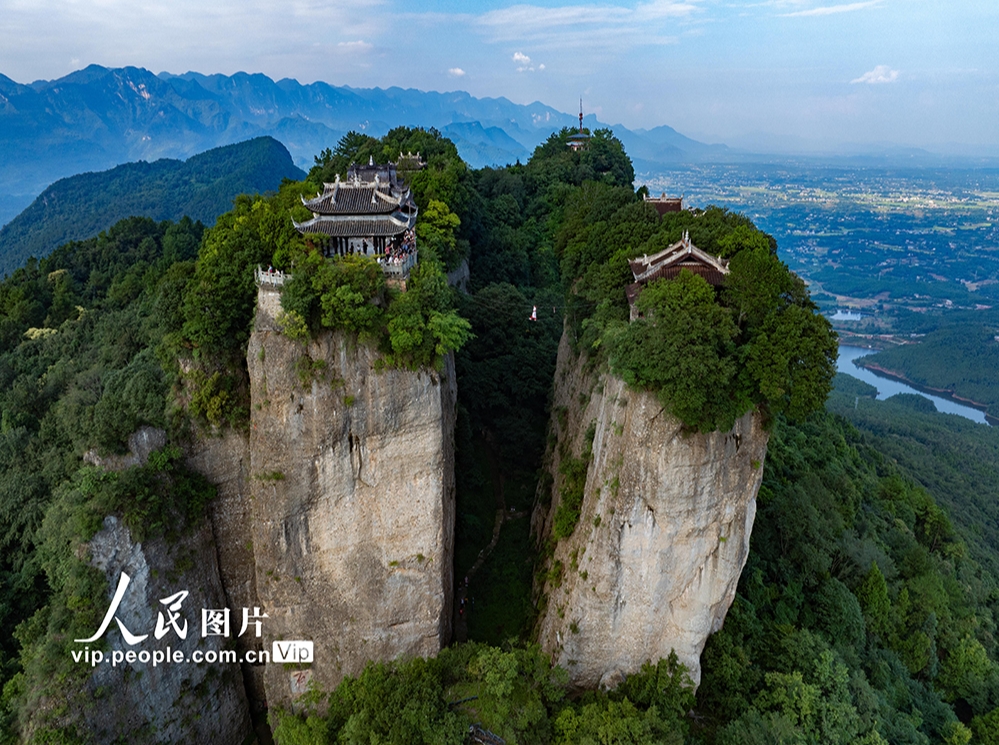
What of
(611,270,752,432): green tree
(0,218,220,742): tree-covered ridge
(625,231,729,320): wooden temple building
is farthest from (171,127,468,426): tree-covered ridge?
(625,231,729,320): wooden temple building

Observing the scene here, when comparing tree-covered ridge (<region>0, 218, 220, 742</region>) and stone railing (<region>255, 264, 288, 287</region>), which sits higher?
stone railing (<region>255, 264, 288, 287</region>)

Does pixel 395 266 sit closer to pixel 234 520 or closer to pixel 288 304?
pixel 288 304

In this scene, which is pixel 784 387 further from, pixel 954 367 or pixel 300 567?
pixel 954 367

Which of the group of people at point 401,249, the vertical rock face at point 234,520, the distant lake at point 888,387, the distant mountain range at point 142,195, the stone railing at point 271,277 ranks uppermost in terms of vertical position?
the distant mountain range at point 142,195

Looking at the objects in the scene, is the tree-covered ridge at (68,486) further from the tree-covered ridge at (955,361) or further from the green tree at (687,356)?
the tree-covered ridge at (955,361)

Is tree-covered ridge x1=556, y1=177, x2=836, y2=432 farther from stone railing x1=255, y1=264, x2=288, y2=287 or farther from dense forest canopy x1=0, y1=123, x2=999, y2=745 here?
stone railing x1=255, y1=264, x2=288, y2=287

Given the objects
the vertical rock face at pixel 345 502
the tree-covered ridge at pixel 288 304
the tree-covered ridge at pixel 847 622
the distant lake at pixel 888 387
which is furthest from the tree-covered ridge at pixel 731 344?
the distant lake at pixel 888 387

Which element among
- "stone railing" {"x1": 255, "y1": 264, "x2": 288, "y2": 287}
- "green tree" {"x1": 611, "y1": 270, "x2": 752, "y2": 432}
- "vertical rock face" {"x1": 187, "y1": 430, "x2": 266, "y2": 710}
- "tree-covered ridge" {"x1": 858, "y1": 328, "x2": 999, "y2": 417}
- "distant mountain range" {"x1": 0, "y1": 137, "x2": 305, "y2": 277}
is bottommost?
"tree-covered ridge" {"x1": 858, "y1": 328, "x2": 999, "y2": 417}
